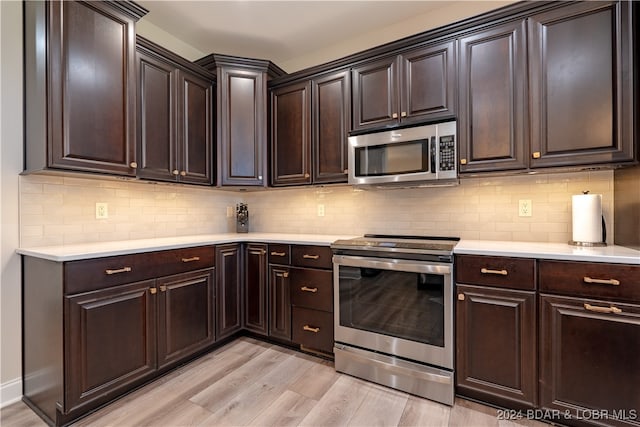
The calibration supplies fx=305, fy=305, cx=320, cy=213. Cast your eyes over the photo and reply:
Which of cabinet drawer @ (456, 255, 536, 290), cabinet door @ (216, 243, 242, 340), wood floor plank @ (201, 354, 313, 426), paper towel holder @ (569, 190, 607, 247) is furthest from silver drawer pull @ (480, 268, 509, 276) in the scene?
cabinet door @ (216, 243, 242, 340)

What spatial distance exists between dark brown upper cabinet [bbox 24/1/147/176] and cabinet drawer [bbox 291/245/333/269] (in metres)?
1.31

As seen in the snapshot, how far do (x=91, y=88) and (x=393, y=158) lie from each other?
6.56 ft

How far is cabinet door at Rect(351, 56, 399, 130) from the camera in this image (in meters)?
2.27

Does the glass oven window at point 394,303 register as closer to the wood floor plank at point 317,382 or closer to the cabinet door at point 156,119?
the wood floor plank at point 317,382

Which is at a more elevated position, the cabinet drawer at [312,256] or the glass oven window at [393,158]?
the glass oven window at [393,158]

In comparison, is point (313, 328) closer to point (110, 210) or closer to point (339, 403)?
point (339, 403)

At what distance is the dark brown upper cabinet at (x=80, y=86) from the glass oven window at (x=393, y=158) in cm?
164

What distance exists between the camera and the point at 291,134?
108 inches

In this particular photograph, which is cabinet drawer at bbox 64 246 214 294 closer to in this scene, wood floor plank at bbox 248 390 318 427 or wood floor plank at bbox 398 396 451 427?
wood floor plank at bbox 248 390 318 427

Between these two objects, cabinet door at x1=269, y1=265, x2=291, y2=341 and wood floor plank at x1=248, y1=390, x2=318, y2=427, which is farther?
cabinet door at x1=269, y1=265, x2=291, y2=341

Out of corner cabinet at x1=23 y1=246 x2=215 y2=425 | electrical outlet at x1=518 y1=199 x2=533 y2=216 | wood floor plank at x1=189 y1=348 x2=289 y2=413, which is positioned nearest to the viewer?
corner cabinet at x1=23 y1=246 x2=215 y2=425

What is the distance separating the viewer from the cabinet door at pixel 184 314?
6.71ft

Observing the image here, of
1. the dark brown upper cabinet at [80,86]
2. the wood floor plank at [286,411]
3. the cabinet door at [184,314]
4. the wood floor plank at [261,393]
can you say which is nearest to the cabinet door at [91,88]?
the dark brown upper cabinet at [80,86]

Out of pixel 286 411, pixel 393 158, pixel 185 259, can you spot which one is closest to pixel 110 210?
pixel 185 259
